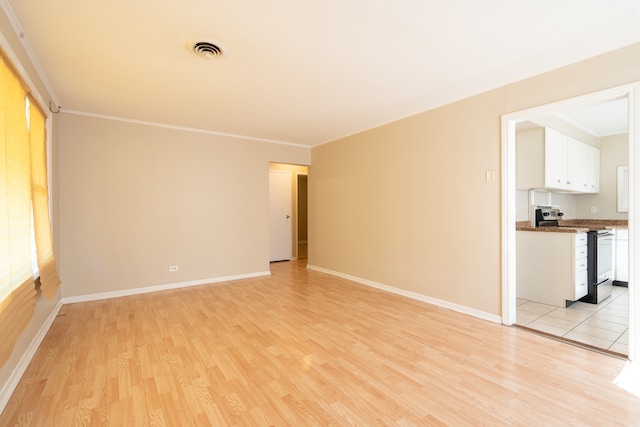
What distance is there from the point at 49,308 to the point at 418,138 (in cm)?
468

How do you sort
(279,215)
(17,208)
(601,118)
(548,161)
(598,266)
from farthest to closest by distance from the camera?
(279,215) → (601,118) → (548,161) → (598,266) → (17,208)

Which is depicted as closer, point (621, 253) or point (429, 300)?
point (429, 300)

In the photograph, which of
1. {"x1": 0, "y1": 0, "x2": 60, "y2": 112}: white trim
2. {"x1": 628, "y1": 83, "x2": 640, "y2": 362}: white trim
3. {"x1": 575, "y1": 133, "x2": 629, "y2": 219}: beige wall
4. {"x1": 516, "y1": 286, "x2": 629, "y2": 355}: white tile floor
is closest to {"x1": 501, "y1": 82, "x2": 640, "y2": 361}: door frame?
{"x1": 628, "y1": 83, "x2": 640, "y2": 362}: white trim

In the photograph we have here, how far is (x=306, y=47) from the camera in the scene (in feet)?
7.65

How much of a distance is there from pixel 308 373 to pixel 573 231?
346cm

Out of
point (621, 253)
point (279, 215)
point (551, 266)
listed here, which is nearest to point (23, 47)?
point (279, 215)

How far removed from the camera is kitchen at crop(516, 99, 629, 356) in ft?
10.3

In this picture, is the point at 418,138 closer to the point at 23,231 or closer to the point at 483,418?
the point at 483,418

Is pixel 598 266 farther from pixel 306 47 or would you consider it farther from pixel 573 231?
pixel 306 47

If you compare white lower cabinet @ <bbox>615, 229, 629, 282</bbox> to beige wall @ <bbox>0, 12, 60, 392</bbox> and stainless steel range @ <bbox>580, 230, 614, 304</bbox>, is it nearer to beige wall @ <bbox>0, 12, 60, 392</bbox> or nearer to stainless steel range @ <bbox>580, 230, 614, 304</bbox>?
stainless steel range @ <bbox>580, 230, 614, 304</bbox>

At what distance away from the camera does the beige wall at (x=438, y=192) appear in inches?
110

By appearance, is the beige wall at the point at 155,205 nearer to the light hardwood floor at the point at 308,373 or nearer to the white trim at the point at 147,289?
the white trim at the point at 147,289

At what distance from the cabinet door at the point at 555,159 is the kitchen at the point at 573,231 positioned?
A: 0.01 metres

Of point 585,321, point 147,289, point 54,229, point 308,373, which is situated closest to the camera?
point 308,373
